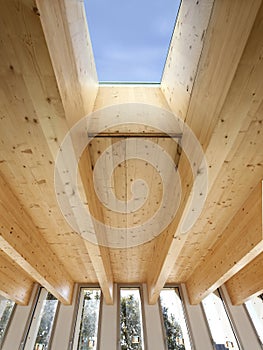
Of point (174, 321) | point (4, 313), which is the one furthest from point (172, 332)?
point (4, 313)

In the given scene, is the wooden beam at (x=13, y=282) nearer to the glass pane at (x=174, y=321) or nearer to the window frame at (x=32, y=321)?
the window frame at (x=32, y=321)

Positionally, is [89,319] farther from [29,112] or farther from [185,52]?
[185,52]

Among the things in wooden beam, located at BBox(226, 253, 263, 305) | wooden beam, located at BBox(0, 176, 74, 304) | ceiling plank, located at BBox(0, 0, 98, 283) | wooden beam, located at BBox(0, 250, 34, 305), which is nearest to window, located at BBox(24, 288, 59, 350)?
wooden beam, located at BBox(0, 250, 34, 305)

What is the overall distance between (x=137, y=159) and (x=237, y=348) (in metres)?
3.74

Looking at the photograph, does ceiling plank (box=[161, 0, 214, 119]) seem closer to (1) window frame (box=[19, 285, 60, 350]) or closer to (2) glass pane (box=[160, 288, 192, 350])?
(2) glass pane (box=[160, 288, 192, 350])

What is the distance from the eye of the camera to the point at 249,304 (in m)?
4.04

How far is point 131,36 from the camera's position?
1.91 meters

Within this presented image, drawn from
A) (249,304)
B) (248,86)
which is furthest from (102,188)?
(249,304)

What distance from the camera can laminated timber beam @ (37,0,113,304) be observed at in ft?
3.03

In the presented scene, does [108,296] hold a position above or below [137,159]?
below

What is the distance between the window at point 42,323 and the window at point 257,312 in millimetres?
3465

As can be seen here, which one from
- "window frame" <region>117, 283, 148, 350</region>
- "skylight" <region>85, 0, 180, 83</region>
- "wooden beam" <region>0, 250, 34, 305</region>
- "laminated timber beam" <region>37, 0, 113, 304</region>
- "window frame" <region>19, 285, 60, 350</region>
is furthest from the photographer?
"window frame" <region>117, 283, 148, 350</region>

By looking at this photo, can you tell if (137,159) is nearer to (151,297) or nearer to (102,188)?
(102,188)

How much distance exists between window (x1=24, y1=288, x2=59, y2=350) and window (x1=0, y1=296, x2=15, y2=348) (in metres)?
0.40
